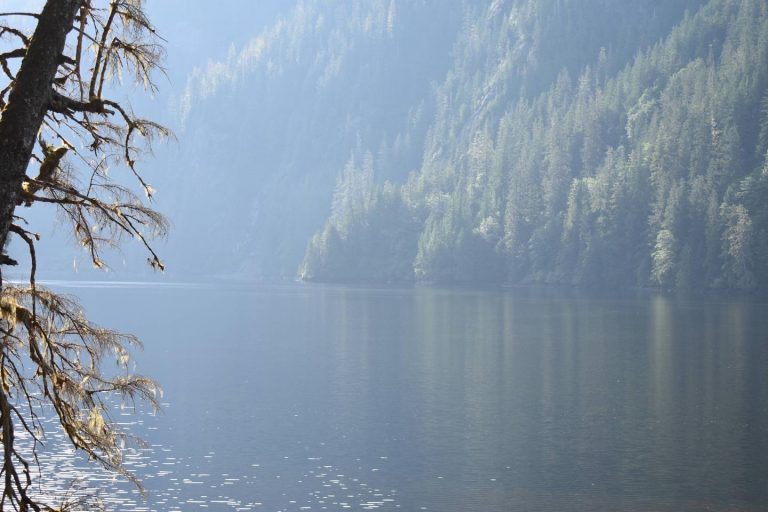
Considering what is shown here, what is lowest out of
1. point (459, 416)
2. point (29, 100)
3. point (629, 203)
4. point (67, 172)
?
point (459, 416)

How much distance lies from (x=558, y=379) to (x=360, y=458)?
22.3m

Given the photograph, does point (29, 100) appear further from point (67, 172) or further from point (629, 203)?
point (629, 203)

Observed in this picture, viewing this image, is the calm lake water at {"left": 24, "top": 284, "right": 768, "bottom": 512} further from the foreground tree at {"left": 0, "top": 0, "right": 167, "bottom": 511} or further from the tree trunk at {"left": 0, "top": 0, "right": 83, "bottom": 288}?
the tree trunk at {"left": 0, "top": 0, "right": 83, "bottom": 288}

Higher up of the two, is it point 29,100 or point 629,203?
point 629,203

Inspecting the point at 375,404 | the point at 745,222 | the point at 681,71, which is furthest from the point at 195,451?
the point at 681,71

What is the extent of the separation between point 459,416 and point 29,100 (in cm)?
4087

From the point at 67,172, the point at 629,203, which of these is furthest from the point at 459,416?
the point at 629,203

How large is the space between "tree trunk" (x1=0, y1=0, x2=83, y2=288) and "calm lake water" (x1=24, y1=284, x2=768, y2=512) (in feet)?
84.0

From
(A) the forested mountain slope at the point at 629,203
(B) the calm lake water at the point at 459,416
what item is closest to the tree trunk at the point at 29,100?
(B) the calm lake water at the point at 459,416

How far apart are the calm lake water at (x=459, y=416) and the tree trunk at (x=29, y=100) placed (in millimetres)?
25602

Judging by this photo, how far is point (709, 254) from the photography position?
13538cm

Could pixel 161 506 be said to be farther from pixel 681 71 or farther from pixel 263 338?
pixel 681 71

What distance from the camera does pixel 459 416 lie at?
4866 centimetres

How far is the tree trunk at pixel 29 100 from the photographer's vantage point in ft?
30.9
